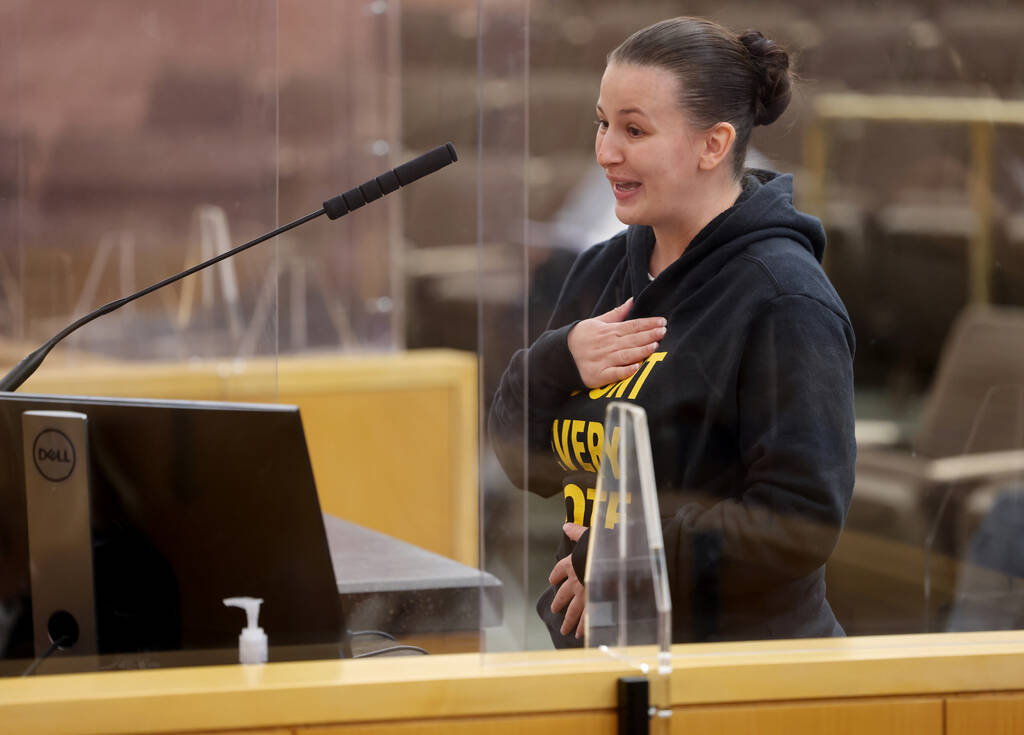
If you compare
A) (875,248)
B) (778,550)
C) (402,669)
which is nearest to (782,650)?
(778,550)

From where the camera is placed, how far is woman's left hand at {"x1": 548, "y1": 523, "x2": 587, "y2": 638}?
1.07 meters

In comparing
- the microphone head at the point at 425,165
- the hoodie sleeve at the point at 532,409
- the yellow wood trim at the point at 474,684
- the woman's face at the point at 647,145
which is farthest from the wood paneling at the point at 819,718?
the microphone head at the point at 425,165

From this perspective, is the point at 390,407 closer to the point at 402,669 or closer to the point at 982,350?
the point at 982,350

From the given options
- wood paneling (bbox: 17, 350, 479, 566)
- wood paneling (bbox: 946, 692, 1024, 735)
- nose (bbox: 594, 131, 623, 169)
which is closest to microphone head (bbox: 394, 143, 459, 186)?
nose (bbox: 594, 131, 623, 169)

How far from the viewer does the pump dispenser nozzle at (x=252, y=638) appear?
1.05 m

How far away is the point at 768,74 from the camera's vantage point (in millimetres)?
1255

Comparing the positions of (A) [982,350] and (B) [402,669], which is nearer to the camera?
(B) [402,669]

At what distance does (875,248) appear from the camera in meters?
1.59

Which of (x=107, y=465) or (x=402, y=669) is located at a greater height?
(x=107, y=465)

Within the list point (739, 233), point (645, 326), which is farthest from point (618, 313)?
point (739, 233)

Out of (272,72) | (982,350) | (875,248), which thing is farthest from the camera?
(272,72)

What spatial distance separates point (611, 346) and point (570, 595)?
0.24 meters

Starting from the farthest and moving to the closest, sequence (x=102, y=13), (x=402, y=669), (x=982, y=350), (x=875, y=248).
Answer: (x=102, y=13) → (x=982, y=350) → (x=875, y=248) → (x=402, y=669)

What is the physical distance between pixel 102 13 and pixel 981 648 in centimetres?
229
